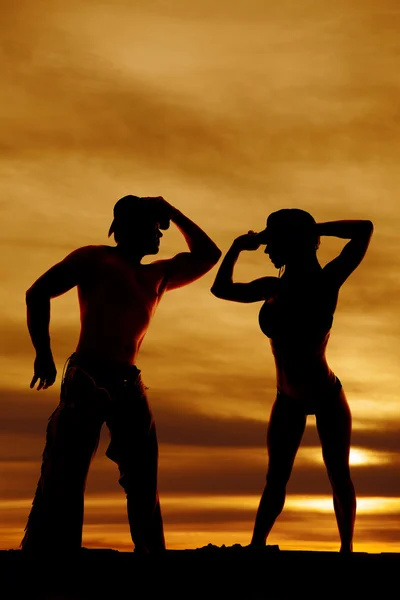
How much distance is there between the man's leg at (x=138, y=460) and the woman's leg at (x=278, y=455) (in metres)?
0.83

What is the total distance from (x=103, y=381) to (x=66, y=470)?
75cm

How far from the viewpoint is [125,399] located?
8.16 metres

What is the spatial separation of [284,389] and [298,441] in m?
0.44

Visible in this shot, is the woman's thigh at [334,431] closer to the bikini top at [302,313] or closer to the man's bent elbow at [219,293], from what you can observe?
the bikini top at [302,313]

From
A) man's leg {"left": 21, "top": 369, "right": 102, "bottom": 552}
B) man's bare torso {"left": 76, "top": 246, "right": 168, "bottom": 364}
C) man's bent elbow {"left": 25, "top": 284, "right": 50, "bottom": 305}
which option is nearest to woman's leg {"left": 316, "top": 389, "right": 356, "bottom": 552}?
man's bare torso {"left": 76, "top": 246, "right": 168, "bottom": 364}

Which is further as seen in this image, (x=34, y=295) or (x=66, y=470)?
(x=34, y=295)

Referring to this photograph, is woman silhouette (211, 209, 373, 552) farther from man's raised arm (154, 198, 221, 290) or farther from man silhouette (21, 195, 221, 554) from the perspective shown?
man silhouette (21, 195, 221, 554)

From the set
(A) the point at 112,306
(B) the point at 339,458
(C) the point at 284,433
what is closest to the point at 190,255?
(A) the point at 112,306

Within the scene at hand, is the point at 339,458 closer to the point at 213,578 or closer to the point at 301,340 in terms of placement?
the point at 301,340

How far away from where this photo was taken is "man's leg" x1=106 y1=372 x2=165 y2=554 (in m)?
8.17

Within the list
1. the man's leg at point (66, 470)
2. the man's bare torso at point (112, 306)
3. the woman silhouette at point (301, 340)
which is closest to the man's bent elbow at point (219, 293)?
the woman silhouette at point (301, 340)

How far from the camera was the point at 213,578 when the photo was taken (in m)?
6.53

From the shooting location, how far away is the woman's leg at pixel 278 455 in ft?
27.3

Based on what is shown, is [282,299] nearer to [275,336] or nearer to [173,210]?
[275,336]
